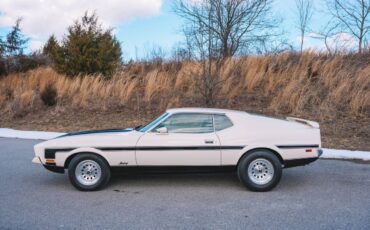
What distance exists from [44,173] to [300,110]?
919 centimetres

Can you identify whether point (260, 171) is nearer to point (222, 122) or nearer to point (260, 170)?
point (260, 170)

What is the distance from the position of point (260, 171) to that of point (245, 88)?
10386mm

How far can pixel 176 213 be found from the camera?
206 inches

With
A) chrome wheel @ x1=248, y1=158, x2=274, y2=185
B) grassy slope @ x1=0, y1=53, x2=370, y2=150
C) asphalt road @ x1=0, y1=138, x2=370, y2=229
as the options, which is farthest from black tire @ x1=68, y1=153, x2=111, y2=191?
grassy slope @ x1=0, y1=53, x2=370, y2=150

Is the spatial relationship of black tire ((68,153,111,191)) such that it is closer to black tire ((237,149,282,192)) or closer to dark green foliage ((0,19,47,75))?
black tire ((237,149,282,192))

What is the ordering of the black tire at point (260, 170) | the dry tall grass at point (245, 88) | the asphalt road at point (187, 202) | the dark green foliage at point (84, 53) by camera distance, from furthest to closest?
the dark green foliage at point (84, 53), the dry tall grass at point (245, 88), the black tire at point (260, 170), the asphalt road at point (187, 202)

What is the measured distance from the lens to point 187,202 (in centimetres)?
571

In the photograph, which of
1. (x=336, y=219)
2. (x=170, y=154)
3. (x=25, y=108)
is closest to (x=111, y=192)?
(x=170, y=154)

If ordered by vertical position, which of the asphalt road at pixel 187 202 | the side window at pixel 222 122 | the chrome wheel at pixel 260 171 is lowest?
the asphalt road at pixel 187 202

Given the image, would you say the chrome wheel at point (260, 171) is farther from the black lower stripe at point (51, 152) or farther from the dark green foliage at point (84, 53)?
the dark green foliage at point (84, 53)

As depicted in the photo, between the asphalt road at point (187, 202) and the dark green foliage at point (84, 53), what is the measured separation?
12360 mm

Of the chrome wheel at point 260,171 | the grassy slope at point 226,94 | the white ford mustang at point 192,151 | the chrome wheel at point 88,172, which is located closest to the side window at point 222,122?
the white ford mustang at point 192,151

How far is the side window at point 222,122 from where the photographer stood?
638 centimetres

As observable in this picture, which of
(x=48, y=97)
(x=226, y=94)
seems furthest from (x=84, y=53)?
(x=226, y=94)
